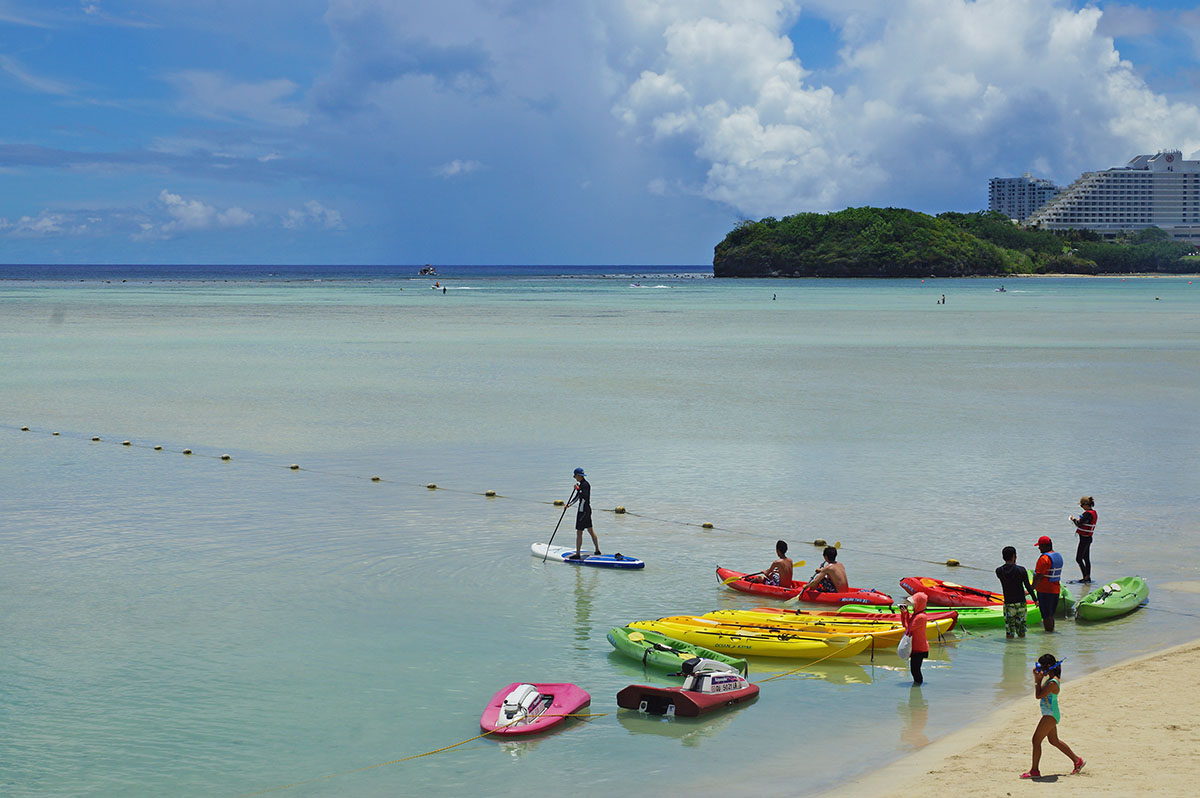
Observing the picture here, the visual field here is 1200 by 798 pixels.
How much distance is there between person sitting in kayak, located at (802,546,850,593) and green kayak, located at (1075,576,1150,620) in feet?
11.4

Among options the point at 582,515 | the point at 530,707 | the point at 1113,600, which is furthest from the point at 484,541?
the point at 1113,600

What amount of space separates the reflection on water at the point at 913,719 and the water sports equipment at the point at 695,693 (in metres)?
1.85

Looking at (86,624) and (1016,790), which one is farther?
(86,624)

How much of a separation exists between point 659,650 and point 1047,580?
590cm

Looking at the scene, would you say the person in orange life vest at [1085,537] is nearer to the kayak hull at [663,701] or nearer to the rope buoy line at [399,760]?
the kayak hull at [663,701]

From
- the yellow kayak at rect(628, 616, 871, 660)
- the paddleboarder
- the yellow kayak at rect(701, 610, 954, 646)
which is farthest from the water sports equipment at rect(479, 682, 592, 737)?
the paddleboarder

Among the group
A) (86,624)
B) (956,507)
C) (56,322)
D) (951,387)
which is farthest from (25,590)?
(56,322)

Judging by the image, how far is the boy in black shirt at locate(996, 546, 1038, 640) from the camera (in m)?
16.9

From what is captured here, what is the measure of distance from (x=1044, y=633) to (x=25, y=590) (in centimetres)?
1579

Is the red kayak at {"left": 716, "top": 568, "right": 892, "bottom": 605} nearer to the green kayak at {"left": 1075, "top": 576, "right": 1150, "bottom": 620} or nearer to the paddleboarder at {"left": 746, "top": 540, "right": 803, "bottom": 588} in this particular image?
the paddleboarder at {"left": 746, "top": 540, "right": 803, "bottom": 588}

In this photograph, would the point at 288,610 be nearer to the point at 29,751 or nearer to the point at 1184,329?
the point at 29,751

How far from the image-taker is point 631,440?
113 feet

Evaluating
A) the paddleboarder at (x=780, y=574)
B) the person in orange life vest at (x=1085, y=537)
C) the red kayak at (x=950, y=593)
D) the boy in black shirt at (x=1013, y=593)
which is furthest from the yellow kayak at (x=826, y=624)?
the person in orange life vest at (x=1085, y=537)

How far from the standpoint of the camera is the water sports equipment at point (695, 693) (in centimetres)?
1464
